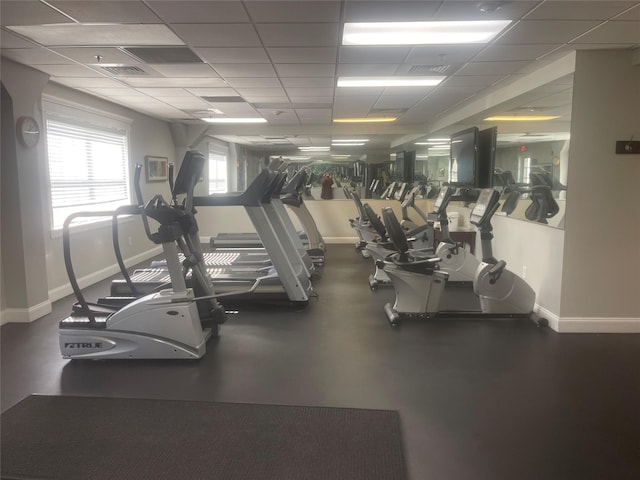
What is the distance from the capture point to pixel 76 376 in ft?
10.3

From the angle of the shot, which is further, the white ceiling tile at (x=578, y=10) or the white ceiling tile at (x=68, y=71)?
the white ceiling tile at (x=68, y=71)

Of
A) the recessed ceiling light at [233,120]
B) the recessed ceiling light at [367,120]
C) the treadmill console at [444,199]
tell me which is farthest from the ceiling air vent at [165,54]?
the recessed ceiling light at [367,120]

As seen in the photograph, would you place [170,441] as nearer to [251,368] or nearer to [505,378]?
[251,368]

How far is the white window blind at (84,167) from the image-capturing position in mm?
5148

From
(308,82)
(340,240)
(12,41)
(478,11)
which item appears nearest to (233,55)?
(308,82)

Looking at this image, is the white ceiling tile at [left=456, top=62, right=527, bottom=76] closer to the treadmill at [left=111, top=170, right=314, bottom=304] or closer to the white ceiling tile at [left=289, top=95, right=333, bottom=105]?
the white ceiling tile at [left=289, top=95, right=333, bottom=105]

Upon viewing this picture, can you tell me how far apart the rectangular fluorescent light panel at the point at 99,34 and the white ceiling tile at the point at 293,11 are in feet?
2.50

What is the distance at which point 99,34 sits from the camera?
326 cm

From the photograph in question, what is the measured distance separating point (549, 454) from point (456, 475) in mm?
538

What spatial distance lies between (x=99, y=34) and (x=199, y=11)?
3.25 ft

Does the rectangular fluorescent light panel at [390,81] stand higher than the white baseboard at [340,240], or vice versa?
the rectangular fluorescent light panel at [390,81]

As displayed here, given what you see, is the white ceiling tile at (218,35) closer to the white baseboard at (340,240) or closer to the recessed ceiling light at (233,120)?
the recessed ceiling light at (233,120)

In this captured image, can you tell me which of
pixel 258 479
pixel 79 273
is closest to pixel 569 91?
pixel 258 479

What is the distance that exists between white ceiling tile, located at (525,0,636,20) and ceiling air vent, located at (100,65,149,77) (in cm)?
349
